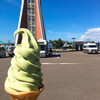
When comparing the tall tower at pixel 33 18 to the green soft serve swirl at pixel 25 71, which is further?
the tall tower at pixel 33 18

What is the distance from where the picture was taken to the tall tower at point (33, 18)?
34125 mm

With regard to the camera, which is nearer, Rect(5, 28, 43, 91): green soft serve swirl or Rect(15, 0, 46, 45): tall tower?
Rect(5, 28, 43, 91): green soft serve swirl

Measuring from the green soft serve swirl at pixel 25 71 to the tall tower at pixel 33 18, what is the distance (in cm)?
3189

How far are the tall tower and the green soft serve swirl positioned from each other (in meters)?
31.9

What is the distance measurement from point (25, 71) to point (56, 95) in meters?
2.33

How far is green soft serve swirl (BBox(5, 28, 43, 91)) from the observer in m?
1.71

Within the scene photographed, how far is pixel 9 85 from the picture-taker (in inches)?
68.4

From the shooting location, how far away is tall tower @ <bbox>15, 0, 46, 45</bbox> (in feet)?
112

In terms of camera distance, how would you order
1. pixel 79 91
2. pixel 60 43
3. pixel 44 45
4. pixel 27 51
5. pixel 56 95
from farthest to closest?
pixel 60 43 < pixel 44 45 < pixel 79 91 < pixel 56 95 < pixel 27 51

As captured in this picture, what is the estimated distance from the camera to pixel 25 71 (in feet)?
5.90

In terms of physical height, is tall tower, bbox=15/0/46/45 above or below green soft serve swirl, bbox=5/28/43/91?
above

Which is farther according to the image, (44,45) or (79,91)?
(44,45)

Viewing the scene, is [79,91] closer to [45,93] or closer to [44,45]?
[45,93]

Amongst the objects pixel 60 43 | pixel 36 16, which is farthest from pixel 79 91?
pixel 60 43
